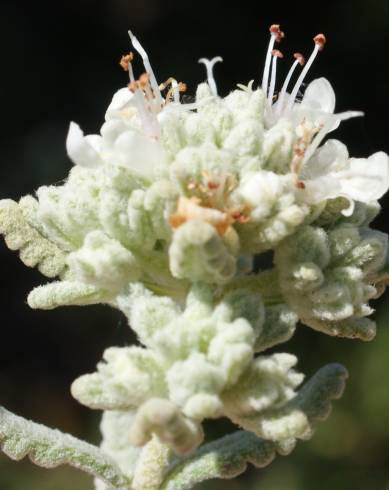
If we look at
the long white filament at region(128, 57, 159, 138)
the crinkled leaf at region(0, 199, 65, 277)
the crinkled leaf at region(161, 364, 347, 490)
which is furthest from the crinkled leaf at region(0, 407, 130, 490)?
the long white filament at region(128, 57, 159, 138)

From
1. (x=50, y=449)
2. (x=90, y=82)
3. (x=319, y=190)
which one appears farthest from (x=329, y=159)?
(x=90, y=82)

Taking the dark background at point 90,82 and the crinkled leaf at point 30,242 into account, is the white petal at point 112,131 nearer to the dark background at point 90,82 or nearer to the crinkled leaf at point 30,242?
the crinkled leaf at point 30,242

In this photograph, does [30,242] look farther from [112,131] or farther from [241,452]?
[241,452]

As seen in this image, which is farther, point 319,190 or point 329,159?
point 329,159

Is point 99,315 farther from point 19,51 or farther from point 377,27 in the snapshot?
point 377,27

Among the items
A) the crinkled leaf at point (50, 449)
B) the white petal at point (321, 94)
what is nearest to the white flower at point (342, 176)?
the white petal at point (321, 94)

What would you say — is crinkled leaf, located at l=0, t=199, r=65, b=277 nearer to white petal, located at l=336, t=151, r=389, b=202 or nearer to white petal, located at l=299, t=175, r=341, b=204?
white petal, located at l=299, t=175, r=341, b=204
